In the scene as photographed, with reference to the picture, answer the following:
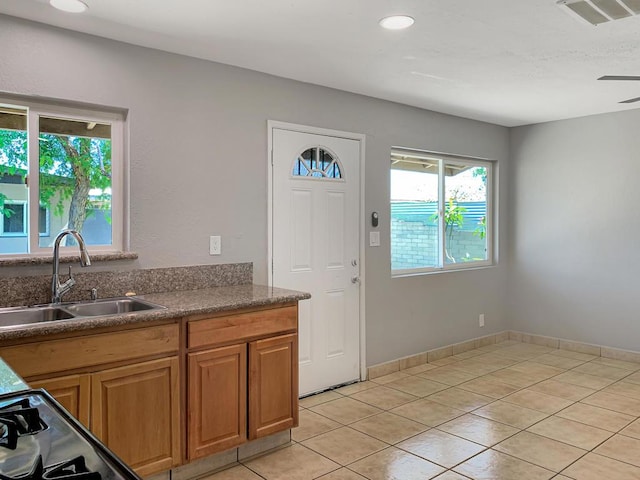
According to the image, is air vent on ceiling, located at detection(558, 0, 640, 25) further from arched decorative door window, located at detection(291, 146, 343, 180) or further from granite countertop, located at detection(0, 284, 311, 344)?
granite countertop, located at detection(0, 284, 311, 344)

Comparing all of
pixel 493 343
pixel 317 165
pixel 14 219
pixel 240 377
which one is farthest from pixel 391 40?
pixel 493 343

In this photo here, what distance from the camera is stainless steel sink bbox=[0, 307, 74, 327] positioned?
2373 mm

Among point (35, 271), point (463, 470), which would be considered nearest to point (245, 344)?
point (35, 271)

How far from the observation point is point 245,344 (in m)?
2.65

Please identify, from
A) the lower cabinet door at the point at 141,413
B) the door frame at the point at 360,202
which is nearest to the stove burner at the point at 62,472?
the lower cabinet door at the point at 141,413

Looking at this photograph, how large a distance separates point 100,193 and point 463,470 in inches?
99.6

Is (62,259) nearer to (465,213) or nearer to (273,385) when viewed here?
(273,385)

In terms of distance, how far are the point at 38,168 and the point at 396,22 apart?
2046mm

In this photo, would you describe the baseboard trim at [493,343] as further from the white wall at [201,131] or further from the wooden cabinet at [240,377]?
the wooden cabinet at [240,377]

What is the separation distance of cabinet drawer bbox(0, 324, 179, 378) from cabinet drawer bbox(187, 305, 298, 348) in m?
0.11

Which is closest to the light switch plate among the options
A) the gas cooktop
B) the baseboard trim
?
the baseboard trim

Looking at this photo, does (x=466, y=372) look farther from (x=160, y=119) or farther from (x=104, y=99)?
(x=104, y=99)

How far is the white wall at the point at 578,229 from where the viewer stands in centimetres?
468

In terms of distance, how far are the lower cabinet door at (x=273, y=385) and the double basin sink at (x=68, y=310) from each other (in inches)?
24.9
